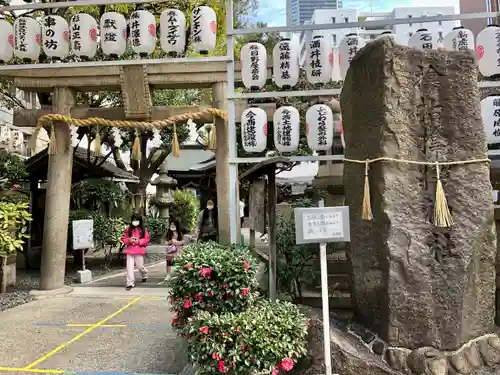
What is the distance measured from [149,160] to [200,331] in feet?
57.0

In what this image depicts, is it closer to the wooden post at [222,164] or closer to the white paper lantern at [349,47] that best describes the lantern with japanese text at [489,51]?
the white paper lantern at [349,47]

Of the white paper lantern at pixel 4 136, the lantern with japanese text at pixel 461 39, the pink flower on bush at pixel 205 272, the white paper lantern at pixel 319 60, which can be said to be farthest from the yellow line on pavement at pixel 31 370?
the white paper lantern at pixel 4 136

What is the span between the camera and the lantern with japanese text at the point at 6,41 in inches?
316

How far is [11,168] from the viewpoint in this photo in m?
9.69

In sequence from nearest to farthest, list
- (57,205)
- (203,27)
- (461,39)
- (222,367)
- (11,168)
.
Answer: (222,367), (461,39), (203,27), (57,205), (11,168)

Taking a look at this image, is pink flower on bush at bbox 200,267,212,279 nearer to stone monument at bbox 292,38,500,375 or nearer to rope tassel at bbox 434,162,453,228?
stone monument at bbox 292,38,500,375

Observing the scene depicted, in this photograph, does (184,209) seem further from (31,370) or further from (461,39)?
(31,370)

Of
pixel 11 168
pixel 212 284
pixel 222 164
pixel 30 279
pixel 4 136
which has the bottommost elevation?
pixel 30 279

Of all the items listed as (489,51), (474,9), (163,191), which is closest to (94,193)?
(163,191)

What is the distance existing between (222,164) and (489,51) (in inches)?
199

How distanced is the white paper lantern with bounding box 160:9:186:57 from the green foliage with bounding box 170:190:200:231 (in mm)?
13707

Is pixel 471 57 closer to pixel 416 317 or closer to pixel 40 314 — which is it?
pixel 416 317

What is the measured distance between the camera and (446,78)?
13.6ft

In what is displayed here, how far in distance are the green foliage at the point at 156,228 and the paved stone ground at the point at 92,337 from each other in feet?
35.4
